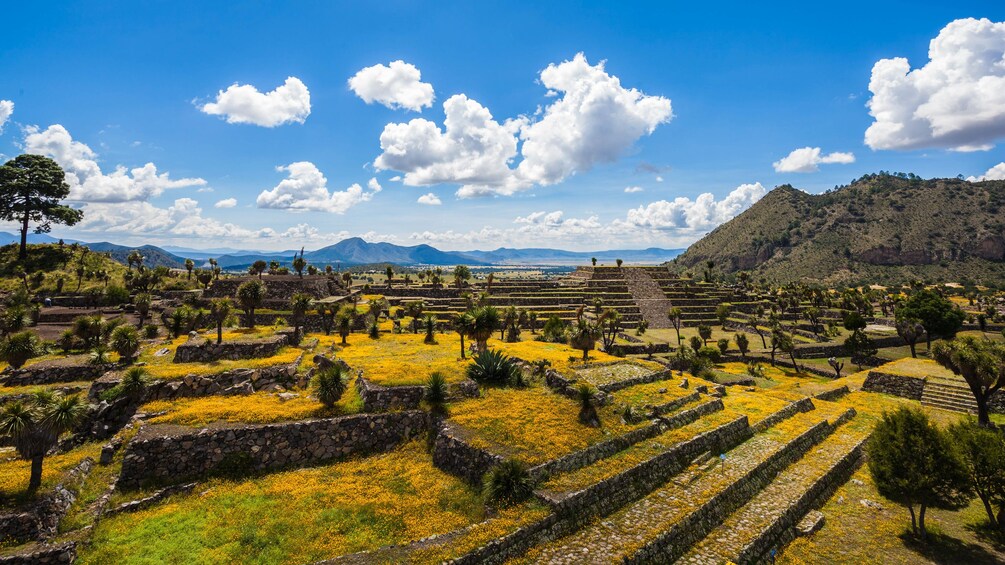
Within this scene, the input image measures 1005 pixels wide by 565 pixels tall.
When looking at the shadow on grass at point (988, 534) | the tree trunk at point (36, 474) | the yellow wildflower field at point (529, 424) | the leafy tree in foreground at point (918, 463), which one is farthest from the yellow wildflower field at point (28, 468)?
the shadow on grass at point (988, 534)

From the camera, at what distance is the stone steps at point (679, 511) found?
14383 mm

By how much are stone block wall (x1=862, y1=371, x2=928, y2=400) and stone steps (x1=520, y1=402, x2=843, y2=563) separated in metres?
22.6

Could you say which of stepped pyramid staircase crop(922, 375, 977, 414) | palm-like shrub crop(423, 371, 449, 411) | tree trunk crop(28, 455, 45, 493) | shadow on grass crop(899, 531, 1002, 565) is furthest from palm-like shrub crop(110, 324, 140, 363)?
Result: stepped pyramid staircase crop(922, 375, 977, 414)

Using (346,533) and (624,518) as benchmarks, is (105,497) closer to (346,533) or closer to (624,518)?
(346,533)

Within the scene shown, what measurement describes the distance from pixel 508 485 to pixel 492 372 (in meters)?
10.5

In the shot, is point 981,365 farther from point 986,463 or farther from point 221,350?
point 221,350

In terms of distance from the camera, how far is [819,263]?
196m

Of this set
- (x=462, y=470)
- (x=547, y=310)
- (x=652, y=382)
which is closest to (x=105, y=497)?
(x=462, y=470)

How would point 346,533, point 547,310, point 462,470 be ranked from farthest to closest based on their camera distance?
point 547,310, point 462,470, point 346,533

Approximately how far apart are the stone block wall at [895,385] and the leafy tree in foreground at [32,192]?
418 ft

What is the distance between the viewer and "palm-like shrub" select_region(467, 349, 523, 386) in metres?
26.1

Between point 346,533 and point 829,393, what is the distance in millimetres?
42358

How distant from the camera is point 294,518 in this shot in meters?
15.8

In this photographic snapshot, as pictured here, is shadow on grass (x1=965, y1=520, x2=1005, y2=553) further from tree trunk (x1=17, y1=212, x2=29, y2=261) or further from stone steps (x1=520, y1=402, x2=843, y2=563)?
tree trunk (x1=17, y1=212, x2=29, y2=261)
